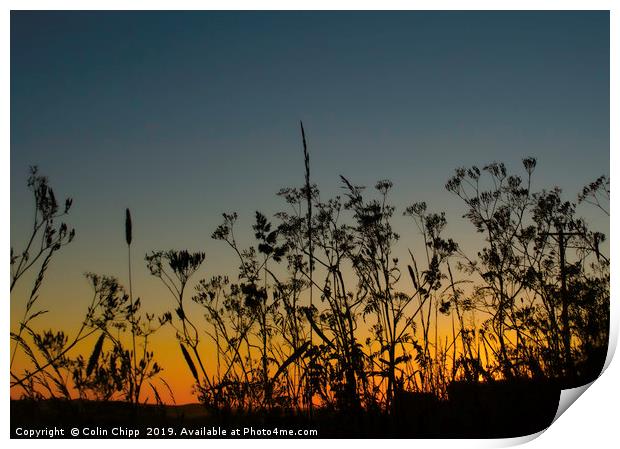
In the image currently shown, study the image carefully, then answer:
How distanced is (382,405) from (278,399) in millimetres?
576

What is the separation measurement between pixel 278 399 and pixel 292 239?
958 millimetres

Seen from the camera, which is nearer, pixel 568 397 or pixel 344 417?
pixel 344 417

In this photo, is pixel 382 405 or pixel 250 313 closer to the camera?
pixel 382 405

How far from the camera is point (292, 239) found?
15.1ft

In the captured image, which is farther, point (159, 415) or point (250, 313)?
point (250, 313)
